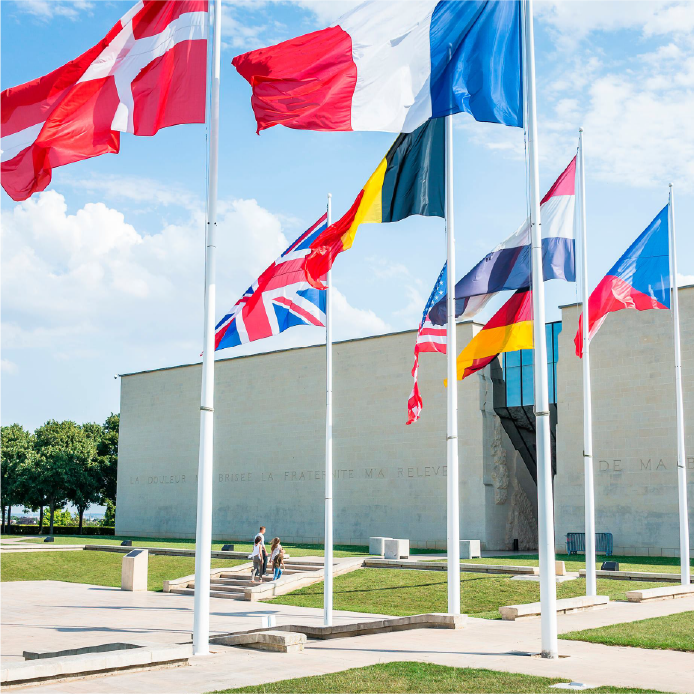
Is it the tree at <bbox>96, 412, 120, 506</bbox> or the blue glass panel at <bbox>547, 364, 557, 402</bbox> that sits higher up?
the blue glass panel at <bbox>547, 364, 557, 402</bbox>

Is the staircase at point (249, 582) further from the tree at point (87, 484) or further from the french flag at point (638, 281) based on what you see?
the tree at point (87, 484)

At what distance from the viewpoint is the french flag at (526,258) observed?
16969 millimetres

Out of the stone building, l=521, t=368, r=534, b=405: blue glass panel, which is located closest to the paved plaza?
the stone building

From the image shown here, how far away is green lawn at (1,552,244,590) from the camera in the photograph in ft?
103

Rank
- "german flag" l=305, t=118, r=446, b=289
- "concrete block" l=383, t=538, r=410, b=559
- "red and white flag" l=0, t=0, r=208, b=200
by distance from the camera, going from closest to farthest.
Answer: "red and white flag" l=0, t=0, r=208, b=200
"german flag" l=305, t=118, r=446, b=289
"concrete block" l=383, t=538, r=410, b=559

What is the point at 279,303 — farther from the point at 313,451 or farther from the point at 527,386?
the point at 313,451

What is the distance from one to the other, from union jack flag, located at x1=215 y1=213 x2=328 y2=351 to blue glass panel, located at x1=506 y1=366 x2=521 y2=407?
950 inches

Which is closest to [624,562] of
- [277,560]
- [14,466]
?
[277,560]

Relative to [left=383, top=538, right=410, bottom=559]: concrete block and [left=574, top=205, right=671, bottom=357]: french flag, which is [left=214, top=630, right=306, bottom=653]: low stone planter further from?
[left=383, top=538, right=410, bottom=559]: concrete block

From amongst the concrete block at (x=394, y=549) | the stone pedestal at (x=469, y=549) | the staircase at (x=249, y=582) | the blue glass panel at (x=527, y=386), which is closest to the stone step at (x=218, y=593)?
the staircase at (x=249, y=582)

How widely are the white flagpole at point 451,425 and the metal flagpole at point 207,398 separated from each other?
5.15m

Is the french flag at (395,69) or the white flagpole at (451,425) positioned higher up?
the french flag at (395,69)

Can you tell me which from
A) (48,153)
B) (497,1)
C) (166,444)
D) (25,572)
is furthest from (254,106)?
(166,444)

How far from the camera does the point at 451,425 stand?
16.2 meters
